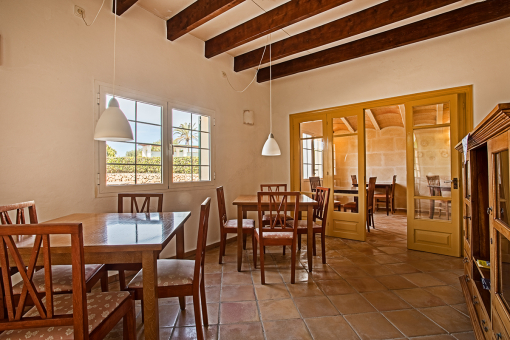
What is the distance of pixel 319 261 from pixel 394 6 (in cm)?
318

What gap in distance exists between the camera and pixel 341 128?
461cm

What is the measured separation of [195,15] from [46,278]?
9.95 feet

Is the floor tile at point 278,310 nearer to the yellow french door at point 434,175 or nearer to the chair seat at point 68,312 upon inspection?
the chair seat at point 68,312

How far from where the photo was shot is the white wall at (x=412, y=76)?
3318 millimetres

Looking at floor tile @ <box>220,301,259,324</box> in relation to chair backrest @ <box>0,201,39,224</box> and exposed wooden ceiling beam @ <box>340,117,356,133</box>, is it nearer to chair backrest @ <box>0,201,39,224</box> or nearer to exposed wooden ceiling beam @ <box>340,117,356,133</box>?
chair backrest @ <box>0,201,39,224</box>

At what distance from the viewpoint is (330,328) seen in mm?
1928

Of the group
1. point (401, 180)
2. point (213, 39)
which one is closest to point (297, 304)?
point (213, 39)

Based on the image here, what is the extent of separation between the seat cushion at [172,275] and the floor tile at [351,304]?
4.31 feet

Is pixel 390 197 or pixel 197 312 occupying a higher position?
pixel 390 197

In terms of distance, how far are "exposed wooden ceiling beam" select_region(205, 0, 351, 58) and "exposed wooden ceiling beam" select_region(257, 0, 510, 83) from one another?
135 centimetres

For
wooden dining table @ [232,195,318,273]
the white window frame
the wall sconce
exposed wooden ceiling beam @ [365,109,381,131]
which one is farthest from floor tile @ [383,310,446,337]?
exposed wooden ceiling beam @ [365,109,381,131]

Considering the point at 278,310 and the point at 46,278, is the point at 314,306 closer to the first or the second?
the point at 278,310

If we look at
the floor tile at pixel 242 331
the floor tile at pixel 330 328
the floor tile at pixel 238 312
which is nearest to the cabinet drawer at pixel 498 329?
the floor tile at pixel 330 328

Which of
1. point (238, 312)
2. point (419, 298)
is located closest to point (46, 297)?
point (238, 312)
